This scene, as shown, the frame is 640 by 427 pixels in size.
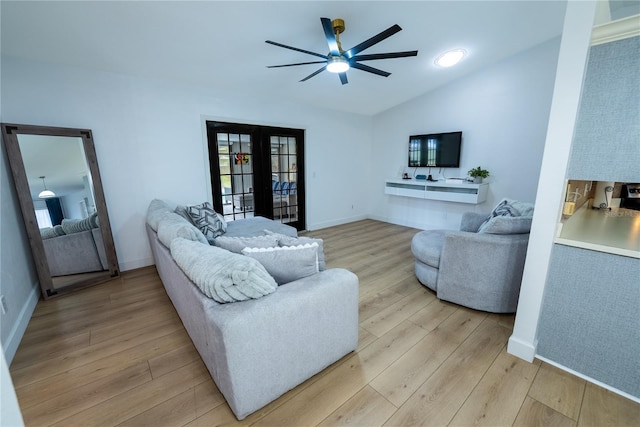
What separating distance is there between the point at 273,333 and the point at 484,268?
5.99ft

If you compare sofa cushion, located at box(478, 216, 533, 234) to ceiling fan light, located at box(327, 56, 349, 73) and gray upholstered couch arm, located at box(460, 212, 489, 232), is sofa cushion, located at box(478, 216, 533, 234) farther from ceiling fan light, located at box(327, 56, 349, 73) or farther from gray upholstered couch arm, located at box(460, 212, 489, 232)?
ceiling fan light, located at box(327, 56, 349, 73)

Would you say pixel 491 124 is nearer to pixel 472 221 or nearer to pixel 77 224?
pixel 472 221

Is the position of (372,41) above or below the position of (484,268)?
above

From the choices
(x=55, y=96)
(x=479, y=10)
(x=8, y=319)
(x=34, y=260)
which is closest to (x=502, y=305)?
(x=479, y=10)

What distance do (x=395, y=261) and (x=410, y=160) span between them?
2.50 meters

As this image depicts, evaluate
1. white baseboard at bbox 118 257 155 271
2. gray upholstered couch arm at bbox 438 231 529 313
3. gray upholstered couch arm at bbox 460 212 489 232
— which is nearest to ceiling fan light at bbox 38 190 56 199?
white baseboard at bbox 118 257 155 271

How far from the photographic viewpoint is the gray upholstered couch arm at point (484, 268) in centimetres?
205

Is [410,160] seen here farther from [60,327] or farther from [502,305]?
[60,327]

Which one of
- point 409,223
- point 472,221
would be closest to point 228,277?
point 472,221

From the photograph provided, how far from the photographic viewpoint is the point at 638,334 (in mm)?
1375

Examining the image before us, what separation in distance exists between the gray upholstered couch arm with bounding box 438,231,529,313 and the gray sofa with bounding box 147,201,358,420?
1155 mm

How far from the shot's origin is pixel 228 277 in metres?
1.26

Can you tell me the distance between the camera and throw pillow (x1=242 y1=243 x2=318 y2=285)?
1549 millimetres

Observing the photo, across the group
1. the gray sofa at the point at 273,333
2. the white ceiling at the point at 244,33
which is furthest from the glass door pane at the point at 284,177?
the gray sofa at the point at 273,333
